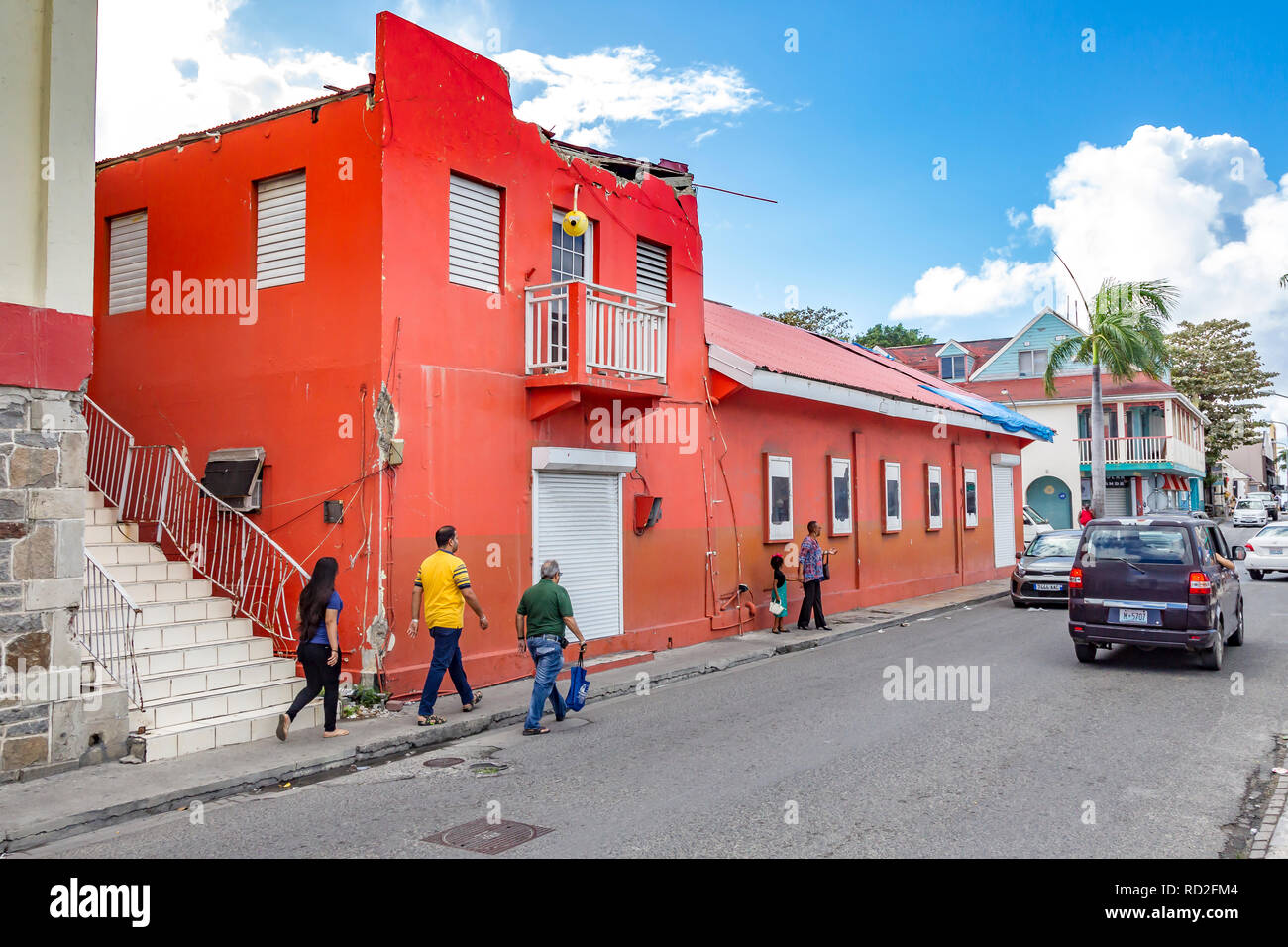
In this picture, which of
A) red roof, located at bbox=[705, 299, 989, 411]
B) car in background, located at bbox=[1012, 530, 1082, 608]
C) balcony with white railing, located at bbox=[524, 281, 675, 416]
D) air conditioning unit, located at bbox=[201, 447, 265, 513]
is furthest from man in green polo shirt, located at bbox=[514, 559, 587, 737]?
car in background, located at bbox=[1012, 530, 1082, 608]

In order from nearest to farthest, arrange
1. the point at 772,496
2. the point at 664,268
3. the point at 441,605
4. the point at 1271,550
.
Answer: the point at 441,605
the point at 664,268
the point at 772,496
the point at 1271,550

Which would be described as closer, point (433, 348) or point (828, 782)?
point (828, 782)

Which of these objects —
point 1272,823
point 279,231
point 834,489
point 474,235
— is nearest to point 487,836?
point 1272,823

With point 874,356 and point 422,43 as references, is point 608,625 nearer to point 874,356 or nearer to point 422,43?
point 422,43

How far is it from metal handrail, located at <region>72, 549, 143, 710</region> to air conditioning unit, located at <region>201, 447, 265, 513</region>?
194 cm

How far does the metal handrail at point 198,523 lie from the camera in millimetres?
10516

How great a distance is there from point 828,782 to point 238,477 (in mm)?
7454

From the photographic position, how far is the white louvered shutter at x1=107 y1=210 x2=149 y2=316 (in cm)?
1227

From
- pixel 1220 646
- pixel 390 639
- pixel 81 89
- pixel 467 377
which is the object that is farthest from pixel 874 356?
pixel 81 89

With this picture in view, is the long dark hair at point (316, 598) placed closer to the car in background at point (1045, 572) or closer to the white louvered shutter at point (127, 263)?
the white louvered shutter at point (127, 263)

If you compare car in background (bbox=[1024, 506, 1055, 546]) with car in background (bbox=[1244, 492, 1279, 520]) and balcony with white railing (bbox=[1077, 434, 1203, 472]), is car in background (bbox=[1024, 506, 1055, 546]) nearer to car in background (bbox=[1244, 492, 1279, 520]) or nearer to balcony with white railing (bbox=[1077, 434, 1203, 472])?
balcony with white railing (bbox=[1077, 434, 1203, 472])

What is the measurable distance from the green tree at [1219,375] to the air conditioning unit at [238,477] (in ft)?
188

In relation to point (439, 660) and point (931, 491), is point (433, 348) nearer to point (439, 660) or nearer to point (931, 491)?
point (439, 660)

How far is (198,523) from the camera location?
1125cm
